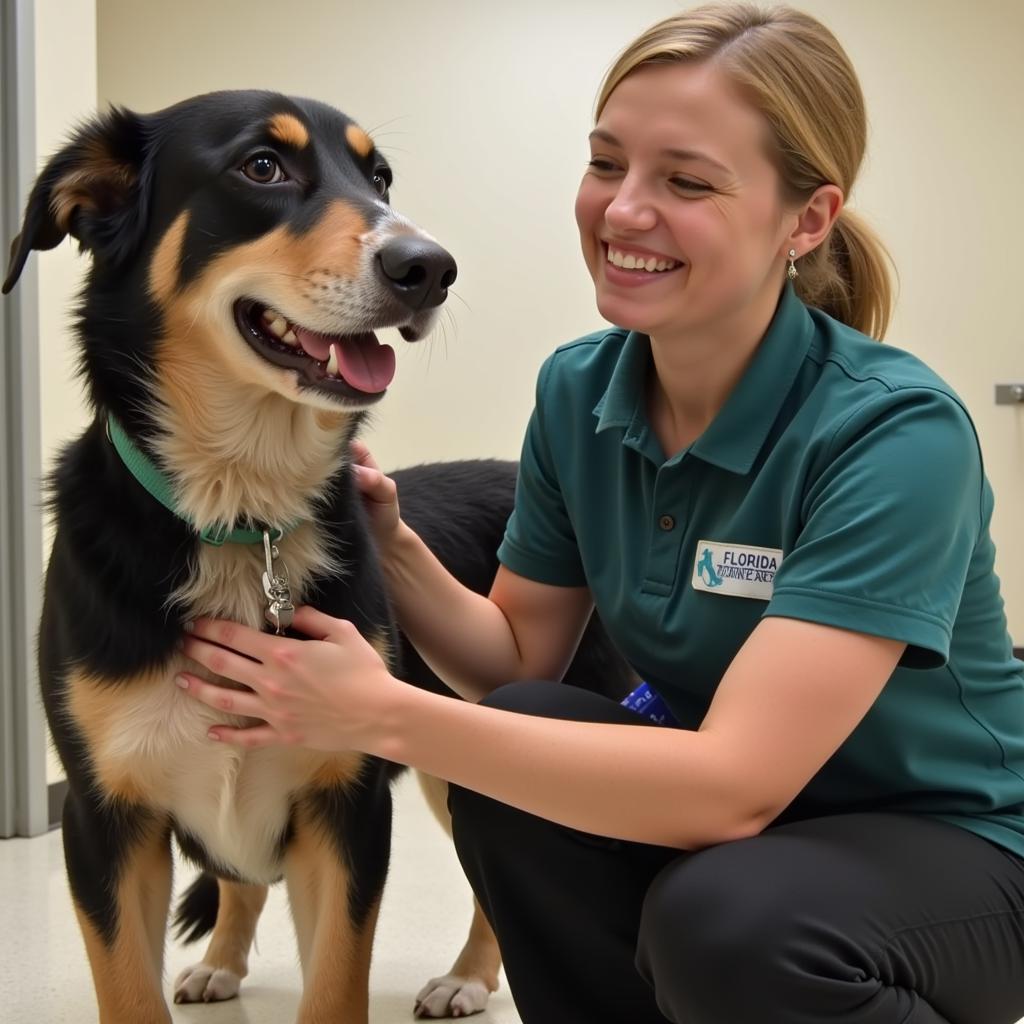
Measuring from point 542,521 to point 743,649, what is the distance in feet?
1.78

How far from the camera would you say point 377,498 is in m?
1.74

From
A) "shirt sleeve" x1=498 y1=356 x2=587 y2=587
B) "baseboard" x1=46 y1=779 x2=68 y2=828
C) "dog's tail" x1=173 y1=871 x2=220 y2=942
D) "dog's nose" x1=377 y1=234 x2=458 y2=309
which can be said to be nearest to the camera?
"dog's nose" x1=377 y1=234 x2=458 y2=309

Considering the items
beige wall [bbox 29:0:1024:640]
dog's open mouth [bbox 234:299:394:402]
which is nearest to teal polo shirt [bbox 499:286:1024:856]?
dog's open mouth [bbox 234:299:394:402]

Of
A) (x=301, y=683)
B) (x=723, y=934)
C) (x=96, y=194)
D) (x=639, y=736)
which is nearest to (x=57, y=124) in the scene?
(x=96, y=194)

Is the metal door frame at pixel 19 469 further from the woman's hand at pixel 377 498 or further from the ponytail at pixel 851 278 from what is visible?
the ponytail at pixel 851 278

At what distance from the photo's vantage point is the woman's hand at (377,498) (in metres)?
1.70

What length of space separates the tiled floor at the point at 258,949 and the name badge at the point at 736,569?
3.12 ft

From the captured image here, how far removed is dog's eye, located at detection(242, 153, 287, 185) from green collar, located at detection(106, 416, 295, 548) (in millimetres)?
341

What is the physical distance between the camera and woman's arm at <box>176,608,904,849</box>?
1.21m

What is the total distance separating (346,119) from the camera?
1.60m

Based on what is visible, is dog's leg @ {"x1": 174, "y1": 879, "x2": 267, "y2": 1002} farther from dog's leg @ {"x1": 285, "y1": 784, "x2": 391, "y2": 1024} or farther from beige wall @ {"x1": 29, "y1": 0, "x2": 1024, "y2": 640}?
beige wall @ {"x1": 29, "y1": 0, "x2": 1024, "y2": 640}

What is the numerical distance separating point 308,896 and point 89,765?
343 mm

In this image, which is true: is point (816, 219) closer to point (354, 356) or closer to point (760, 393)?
point (760, 393)

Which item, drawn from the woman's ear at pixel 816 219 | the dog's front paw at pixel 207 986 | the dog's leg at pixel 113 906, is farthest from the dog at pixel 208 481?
the dog's front paw at pixel 207 986
